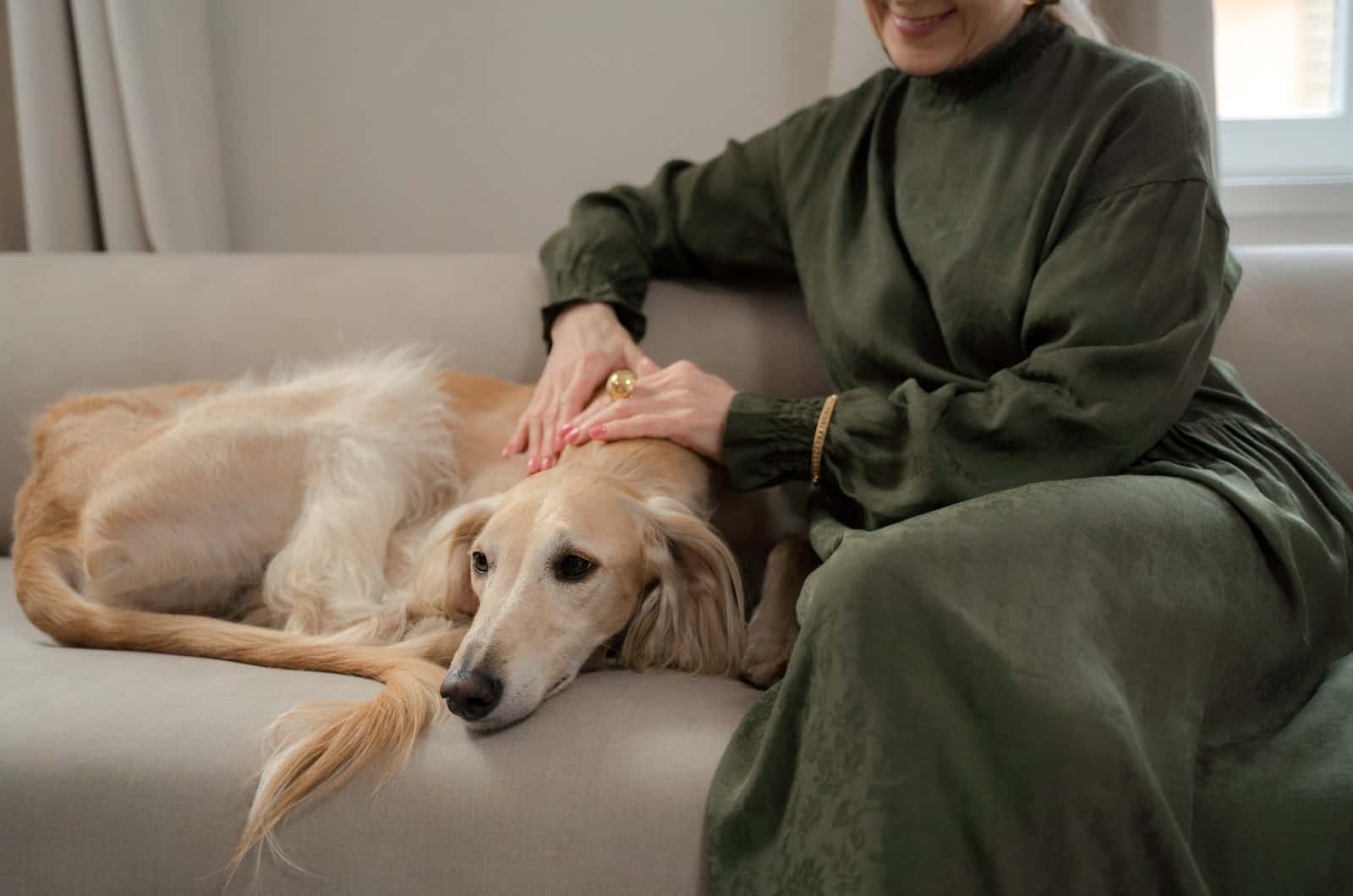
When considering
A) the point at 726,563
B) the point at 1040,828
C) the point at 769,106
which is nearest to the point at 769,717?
the point at 1040,828

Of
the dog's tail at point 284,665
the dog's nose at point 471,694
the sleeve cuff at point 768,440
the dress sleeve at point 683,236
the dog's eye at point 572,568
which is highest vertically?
the dress sleeve at point 683,236

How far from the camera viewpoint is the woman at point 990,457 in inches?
36.9

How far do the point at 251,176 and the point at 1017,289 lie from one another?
79.5 inches

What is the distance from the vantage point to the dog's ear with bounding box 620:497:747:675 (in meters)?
1.37

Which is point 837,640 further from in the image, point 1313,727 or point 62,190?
point 62,190

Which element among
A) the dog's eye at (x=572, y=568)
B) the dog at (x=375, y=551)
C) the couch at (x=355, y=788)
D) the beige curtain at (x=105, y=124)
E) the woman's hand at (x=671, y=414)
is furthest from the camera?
the beige curtain at (x=105, y=124)

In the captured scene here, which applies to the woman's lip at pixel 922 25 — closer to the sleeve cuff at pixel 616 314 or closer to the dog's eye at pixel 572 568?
the sleeve cuff at pixel 616 314

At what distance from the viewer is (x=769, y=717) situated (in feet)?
3.50

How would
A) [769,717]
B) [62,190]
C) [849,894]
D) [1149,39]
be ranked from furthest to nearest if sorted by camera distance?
[62,190] → [1149,39] → [769,717] → [849,894]

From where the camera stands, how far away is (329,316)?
76.9 inches

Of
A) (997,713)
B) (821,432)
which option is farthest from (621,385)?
(997,713)

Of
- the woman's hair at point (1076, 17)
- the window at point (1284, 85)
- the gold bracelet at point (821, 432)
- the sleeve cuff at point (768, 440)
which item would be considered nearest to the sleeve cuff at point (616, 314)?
the sleeve cuff at point (768, 440)

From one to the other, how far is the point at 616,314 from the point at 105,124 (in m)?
1.34

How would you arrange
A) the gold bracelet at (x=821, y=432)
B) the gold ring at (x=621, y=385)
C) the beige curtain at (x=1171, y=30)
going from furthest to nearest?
the beige curtain at (x=1171, y=30)
the gold ring at (x=621, y=385)
the gold bracelet at (x=821, y=432)
